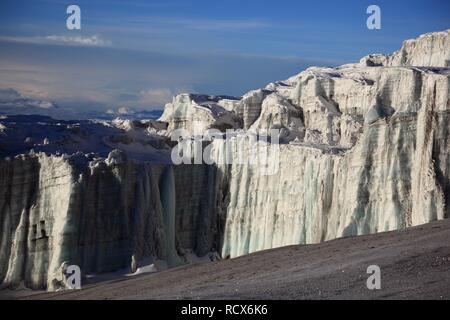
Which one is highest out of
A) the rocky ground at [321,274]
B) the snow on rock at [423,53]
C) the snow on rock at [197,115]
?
the snow on rock at [423,53]

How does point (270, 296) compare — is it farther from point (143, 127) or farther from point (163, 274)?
point (143, 127)

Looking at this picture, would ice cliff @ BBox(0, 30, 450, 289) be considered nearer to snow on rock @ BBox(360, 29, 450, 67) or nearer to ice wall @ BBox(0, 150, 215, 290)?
ice wall @ BBox(0, 150, 215, 290)

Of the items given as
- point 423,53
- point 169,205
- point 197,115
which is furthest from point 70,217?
point 423,53

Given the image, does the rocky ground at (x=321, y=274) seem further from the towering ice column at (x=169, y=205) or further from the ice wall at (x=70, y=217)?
the towering ice column at (x=169, y=205)

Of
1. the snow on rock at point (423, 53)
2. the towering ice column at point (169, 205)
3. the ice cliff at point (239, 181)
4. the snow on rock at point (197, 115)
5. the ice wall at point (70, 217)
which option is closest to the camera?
the ice cliff at point (239, 181)

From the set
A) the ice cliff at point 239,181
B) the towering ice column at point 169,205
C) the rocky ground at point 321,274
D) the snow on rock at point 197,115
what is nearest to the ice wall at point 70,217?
the ice cliff at point 239,181

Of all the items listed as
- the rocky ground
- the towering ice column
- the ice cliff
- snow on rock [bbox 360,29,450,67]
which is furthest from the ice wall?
snow on rock [bbox 360,29,450,67]
